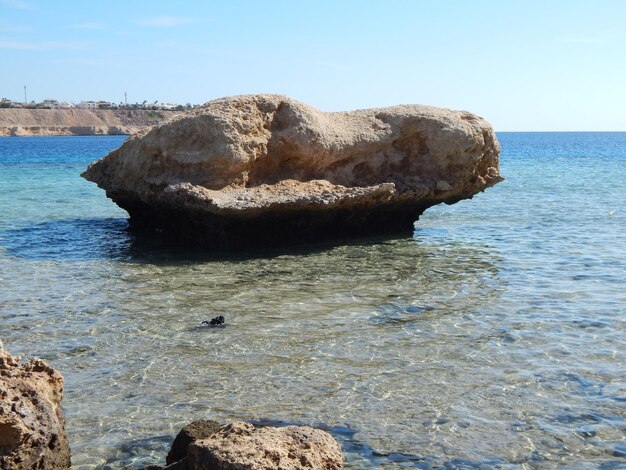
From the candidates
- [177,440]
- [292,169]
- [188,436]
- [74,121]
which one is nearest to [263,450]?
[188,436]

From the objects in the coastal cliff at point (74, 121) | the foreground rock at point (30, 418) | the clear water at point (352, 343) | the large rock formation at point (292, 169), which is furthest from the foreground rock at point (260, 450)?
the coastal cliff at point (74, 121)

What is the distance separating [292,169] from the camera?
1519cm

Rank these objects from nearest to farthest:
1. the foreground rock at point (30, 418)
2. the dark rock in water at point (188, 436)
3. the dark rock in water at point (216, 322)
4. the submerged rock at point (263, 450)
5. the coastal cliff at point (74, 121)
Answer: the submerged rock at point (263, 450), the foreground rock at point (30, 418), the dark rock in water at point (188, 436), the dark rock in water at point (216, 322), the coastal cliff at point (74, 121)

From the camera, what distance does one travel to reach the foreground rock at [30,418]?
16.5 feet

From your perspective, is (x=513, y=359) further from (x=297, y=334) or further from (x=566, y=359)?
(x=297, y=334)

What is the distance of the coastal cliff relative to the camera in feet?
496

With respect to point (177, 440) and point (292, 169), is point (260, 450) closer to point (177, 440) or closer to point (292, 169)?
point (177, 440)

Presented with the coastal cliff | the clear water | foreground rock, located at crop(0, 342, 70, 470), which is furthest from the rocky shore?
the coastal cliff

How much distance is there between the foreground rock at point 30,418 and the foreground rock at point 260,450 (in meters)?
0.86

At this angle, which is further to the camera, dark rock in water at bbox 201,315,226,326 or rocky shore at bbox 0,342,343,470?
dark rock in water at bbox 201,315,226,326

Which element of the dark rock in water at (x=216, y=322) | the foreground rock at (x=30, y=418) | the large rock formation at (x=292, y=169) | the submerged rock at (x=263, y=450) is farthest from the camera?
the large rock formation at (x=292, y=169)

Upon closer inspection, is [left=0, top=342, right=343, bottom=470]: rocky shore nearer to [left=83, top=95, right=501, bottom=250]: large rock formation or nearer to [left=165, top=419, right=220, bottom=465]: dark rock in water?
[left=165, top=419, right=220, bottom=465]: dark rock in water

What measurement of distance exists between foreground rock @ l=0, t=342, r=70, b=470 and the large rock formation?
27.0ft

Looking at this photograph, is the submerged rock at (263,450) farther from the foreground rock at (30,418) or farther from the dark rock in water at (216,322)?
the dark rock in water at (216,322)
